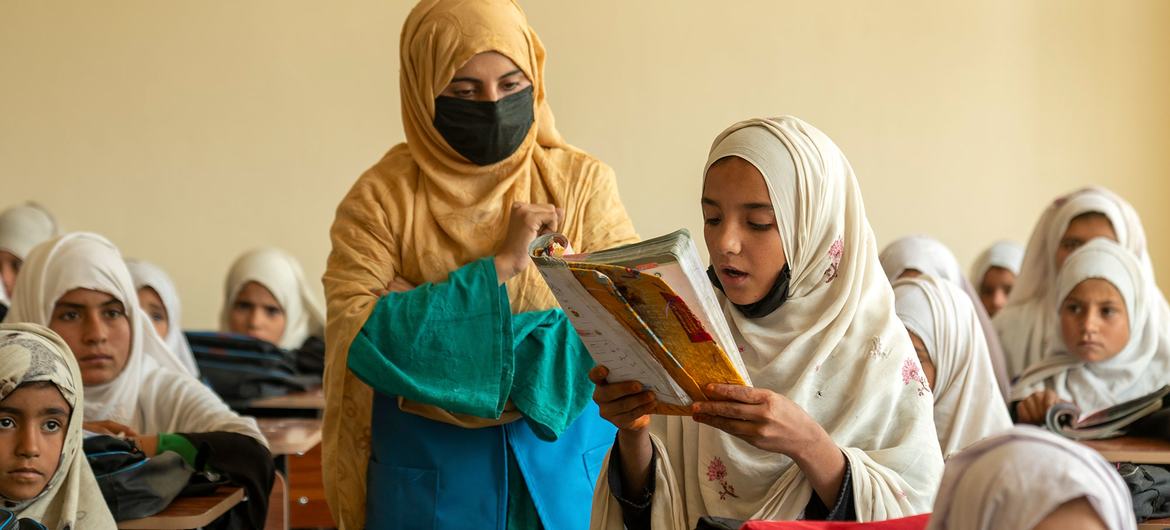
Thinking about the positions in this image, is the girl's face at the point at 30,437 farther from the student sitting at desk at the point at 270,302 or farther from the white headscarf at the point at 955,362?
the student sitting at desk at the point at 270,302

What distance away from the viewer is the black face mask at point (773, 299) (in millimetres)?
2127

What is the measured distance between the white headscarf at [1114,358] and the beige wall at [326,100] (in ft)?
9.58

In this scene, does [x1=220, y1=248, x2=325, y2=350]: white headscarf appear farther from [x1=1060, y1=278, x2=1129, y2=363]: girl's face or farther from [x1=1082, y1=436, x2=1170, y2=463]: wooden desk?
[x1=1082, y1=436, x2=1170, y2=463]: wooden desk

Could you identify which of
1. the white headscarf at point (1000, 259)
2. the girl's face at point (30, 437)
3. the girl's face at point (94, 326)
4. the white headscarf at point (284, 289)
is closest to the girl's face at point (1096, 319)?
the white headscarf at point (1000, 259)

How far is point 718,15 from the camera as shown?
739cm

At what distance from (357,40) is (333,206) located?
96cm

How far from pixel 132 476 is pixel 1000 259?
4910 millimetres

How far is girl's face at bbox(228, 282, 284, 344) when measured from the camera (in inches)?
260

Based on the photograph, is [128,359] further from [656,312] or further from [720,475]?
[656,312]

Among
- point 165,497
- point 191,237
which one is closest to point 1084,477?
point 165,497

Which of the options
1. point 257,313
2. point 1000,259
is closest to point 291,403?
point 257,313

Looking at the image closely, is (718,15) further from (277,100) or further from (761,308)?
(761,308)

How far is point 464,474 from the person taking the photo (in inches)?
106

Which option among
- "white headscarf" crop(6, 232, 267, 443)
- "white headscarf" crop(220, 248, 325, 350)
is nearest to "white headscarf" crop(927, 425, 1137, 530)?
"white headscarf" crop(6, 232, 267, 443)
